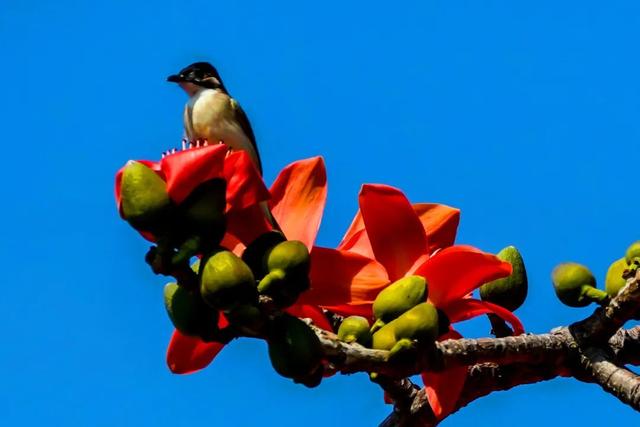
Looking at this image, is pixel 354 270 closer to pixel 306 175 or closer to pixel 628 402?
pixel 306 175

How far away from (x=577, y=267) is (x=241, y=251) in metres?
0.56

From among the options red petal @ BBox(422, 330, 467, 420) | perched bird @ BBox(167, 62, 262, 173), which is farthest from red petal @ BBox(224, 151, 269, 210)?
perched bird @ BBox(167, 62, 262, 173)

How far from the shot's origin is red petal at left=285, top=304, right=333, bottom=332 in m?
1.67

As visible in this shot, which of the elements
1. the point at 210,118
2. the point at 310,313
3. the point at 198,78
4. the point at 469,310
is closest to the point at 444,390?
the point at 469,310

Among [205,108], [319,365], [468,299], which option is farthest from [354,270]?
[205,108]

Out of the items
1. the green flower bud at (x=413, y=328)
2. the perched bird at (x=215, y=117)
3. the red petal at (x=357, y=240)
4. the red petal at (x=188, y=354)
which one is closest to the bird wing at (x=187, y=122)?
the perched bird at (x=215, y=117)

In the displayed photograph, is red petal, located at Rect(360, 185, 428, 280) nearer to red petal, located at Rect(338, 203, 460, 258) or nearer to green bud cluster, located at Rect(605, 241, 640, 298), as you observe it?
red petal, located at Rect(338, 203, 460, 258)

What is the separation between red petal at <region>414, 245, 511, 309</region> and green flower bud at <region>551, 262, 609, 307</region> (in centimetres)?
19

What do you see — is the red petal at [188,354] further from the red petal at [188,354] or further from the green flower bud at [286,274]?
the green flower bud at [286,274]

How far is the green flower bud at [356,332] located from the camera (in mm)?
1441

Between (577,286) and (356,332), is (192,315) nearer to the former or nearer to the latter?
(356,332)

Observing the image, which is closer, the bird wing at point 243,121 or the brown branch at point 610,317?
the brown branch at point 610,317

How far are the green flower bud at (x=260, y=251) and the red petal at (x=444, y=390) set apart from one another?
1.21 feet

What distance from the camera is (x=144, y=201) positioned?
4.49 ft
